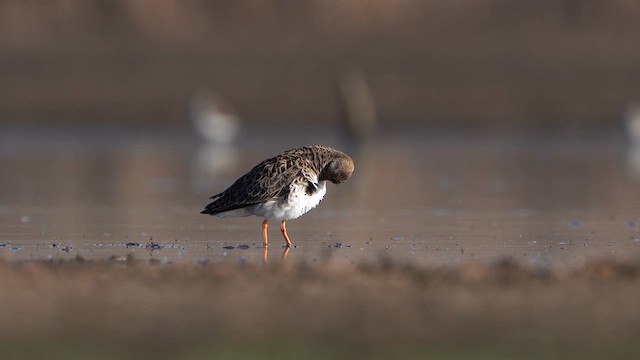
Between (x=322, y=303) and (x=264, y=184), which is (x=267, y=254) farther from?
(x=322, y=303)

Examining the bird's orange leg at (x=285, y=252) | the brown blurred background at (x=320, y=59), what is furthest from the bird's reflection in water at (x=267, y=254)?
the brown blurred background at (x=320, y=59)

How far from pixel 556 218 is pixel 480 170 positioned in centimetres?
972

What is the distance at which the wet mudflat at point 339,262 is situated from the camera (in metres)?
9.42

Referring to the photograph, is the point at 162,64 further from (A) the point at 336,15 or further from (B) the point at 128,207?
(B) the point at 128,207

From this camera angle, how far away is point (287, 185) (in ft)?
48.0

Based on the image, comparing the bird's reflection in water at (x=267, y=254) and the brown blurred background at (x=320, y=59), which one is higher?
the brown blurred background at (x=320, y=59)

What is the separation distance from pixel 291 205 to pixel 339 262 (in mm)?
1606

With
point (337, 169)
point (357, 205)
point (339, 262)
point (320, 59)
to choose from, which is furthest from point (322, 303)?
point (320, 59)

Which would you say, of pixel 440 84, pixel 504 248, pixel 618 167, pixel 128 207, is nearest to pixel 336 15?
pixel 440 84

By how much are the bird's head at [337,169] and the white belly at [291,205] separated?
16 cm

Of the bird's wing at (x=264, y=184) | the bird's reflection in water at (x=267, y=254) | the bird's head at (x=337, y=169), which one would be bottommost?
the bird's reflection in water at (x=267, y=254)

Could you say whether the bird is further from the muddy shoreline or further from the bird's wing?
the muddy shoreline

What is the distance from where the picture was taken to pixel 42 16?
53.5 m

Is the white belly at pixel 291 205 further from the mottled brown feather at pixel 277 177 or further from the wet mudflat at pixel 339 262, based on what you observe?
the wet mudflat at pixel 339 262
